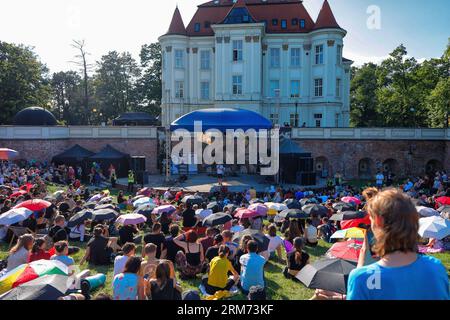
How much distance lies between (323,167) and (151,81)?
118 ft

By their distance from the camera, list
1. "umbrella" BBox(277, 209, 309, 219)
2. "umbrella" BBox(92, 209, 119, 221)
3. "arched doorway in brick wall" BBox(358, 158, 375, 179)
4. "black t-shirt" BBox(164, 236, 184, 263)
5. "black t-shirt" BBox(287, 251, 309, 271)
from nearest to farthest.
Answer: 1. "black t-shirt" BBox(287, 251, 309, 271)
2. "black t-shirt" BBox(164, 236, 184, 263)
3. "umbrella" BBox(92, 209, 119, 221)
4. "umbrella" BBox(277, 209, 309, 219)
5. "arched doorway in brick wall" BBox(358, 158, 375, 179)

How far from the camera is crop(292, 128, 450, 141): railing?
35.2 m

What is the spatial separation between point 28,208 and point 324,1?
3887 centimetres

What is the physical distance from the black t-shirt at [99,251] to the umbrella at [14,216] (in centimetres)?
244

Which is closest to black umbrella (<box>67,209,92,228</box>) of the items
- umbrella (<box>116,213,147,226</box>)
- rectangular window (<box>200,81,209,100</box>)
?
umbrella (<box>116,213,147,226</box>)

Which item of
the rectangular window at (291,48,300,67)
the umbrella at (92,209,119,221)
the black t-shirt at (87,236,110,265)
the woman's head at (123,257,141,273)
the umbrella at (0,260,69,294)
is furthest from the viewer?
the rectangular window at (291,48,300,67)

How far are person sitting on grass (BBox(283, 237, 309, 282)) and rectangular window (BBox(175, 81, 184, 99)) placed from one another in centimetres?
3707

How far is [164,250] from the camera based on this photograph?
371 inches

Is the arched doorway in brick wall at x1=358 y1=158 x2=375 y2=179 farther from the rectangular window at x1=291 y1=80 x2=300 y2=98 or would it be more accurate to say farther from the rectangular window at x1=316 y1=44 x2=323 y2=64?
the rectangular window at x1=316 y1=44 x2=323 y2=64

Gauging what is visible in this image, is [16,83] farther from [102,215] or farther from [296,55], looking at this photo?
[102,215]

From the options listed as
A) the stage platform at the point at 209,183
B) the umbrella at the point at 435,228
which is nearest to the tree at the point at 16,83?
the stage platform at the point at 209,183

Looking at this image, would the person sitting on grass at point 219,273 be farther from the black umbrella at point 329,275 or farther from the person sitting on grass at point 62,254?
the person sitting on grass at point 62,254

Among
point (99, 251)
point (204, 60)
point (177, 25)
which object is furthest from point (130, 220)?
point (177, 25)

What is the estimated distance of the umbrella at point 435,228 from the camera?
995 cm
